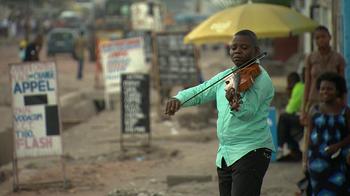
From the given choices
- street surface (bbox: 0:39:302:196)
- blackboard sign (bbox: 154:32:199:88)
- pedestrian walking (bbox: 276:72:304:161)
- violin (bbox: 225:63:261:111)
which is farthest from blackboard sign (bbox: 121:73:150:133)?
violin (bbox: 225:63:261:111)

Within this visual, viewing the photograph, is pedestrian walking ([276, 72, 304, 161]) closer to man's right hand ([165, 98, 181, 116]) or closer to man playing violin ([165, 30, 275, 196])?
man playing violin ([165, 30, 275, 196])

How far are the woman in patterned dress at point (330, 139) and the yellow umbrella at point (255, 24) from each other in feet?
9.18

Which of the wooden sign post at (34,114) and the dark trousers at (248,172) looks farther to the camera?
the wooden sign post at (34,114)

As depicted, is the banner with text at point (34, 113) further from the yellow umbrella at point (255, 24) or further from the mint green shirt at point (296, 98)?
the mint green shirt at point (296, 98)

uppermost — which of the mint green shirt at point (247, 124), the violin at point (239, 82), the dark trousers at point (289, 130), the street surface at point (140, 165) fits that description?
the violin at point (239, 82)

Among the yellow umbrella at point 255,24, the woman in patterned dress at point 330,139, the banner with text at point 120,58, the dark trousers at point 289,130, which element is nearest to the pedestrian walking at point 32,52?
the banner with text at point 120,58

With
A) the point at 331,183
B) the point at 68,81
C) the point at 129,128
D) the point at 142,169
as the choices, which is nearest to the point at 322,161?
the point at 331,183

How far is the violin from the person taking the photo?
177 inches

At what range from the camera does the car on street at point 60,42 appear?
3884 centimetres

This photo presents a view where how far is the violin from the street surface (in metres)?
3.30

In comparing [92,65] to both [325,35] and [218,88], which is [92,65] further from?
[218,88]

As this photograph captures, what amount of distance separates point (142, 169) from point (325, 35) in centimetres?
369

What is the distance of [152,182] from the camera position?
8969mm


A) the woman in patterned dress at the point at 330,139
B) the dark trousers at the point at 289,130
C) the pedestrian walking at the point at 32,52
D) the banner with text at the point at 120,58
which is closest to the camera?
the woman in patterned dress at the point at 330,139
